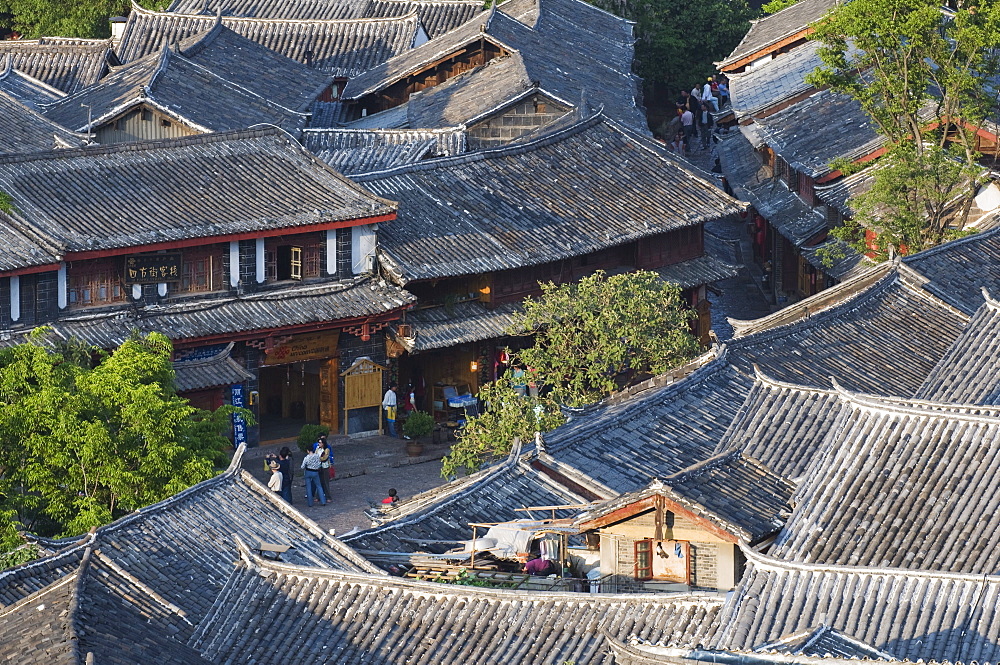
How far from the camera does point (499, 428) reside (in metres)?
41.8

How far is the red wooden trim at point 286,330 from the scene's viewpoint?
48188 mm

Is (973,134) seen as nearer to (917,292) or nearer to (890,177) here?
(890,177)

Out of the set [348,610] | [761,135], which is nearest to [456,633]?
A: [348,610]

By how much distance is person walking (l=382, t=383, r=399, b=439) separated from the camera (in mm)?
51438

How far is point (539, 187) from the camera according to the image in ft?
186

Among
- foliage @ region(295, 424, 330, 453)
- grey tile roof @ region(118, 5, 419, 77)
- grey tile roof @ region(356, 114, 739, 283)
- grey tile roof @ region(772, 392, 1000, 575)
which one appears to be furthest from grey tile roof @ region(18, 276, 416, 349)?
grey tile roof @ region(118, 5, 419, 77)

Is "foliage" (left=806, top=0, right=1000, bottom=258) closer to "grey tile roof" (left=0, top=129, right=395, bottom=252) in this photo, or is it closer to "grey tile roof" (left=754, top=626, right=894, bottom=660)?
"grey tile roof" (left=0, top=129, right=395, bottom=252)

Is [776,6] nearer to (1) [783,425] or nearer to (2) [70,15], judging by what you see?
(2) [70,15]

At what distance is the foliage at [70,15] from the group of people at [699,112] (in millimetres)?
23804

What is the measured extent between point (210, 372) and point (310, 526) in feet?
47.8

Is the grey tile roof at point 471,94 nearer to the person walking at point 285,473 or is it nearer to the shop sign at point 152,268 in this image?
the shop sign at point 152,268

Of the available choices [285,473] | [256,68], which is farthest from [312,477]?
[256,68]

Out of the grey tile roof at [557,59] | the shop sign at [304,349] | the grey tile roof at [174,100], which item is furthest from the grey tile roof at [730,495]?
the grey tile roof at [557,59]

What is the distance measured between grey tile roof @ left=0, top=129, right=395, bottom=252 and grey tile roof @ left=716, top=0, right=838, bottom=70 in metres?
30.0
